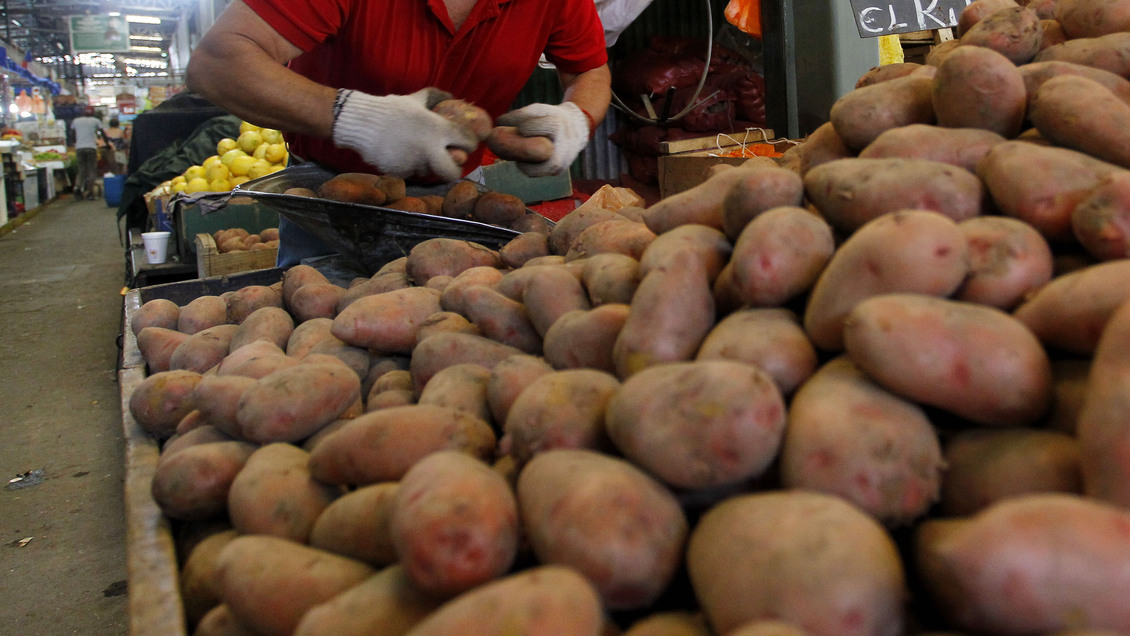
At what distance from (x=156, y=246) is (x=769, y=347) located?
178 inches

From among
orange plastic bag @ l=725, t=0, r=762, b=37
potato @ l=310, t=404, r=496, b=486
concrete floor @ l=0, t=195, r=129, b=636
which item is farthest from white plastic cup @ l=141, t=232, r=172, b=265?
potato @ l=310, t=404, r=496, b=486

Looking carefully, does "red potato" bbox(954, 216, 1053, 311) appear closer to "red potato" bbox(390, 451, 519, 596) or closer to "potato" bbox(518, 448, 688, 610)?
"potato" bbox(518, 448, 688, 610)

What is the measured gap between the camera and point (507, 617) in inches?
27.2

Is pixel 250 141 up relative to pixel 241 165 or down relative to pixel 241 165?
up

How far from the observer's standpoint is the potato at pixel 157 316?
2.29m

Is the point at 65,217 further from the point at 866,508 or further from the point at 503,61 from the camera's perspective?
the point at 866,508

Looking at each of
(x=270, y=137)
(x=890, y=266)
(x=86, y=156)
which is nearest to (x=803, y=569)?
(x=890, y=266)

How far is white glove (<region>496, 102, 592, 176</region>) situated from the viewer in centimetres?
252

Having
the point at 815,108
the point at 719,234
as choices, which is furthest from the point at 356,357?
the point at 815,108

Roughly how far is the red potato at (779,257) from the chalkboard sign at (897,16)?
1851mm

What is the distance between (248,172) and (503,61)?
134 inches

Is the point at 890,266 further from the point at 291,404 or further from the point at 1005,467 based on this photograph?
the point at 291,404

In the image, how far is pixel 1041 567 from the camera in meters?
0.64

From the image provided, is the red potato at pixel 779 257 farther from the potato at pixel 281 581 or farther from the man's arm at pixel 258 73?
the man's arm at pixel 258 73
